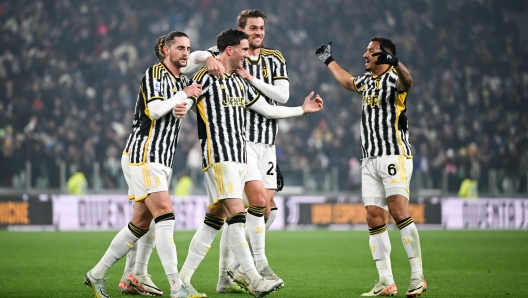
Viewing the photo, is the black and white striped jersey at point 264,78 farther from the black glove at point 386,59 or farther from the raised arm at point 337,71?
the black glove at point 386,59

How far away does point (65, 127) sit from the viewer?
21.6 meters

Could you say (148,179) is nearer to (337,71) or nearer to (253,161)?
(253,161)

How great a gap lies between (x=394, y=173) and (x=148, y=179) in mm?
2318

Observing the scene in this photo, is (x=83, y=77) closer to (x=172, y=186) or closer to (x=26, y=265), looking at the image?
(x=172, y=186)

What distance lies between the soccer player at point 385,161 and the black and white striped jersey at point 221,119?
4.45 feet

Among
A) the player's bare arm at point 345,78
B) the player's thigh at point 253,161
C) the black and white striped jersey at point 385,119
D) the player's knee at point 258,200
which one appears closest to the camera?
the player's knee at point 258,200

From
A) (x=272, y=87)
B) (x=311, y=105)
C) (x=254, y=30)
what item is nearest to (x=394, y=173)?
(x=311, y=105)

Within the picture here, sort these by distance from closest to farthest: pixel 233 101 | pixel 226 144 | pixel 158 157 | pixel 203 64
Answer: pixel 158 157 → pixel 226 144 → pixel 233 101 → pixel 203 64

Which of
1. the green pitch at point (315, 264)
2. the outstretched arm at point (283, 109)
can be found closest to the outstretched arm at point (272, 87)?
the outstretched arm at point (283, 109)

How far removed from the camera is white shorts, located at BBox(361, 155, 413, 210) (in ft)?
24.3

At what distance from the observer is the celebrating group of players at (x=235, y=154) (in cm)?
664

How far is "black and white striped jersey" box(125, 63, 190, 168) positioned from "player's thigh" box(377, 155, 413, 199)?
6.50 ft

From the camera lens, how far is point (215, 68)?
6875mm

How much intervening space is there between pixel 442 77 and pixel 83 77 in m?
12.0
